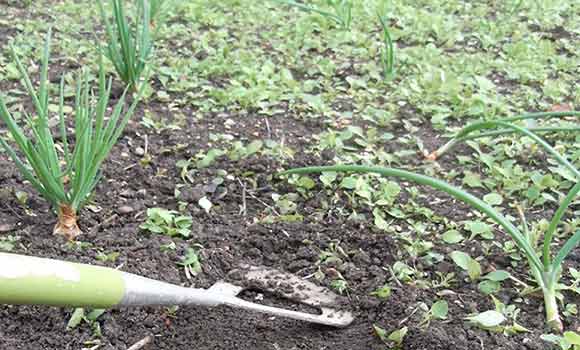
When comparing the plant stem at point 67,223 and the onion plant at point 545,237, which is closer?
the onion plant at point 545,237

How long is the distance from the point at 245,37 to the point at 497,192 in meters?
1.50

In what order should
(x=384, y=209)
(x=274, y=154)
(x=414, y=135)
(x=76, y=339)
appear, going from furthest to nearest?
(x=414, y=135) → (x=274, y=154) → (x=384, y=209) → (x=76, y=339)

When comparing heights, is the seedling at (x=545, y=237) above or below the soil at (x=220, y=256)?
above

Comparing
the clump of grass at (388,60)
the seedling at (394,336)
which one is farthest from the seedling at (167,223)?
the clump of grass at (388,60)

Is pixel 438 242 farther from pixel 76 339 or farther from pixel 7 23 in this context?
pixel 7 23

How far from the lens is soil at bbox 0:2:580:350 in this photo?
1.65 metres

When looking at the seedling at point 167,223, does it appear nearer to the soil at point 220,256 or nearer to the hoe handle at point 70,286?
the soil at point 220,256

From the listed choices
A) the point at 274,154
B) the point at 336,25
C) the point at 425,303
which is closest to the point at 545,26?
the point at 336,25

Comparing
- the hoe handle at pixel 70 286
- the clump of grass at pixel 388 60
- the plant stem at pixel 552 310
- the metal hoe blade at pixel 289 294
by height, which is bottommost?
the metal hoe blade at pixel 289 294

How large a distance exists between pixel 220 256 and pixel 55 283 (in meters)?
0.79

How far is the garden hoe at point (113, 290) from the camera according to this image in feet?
3.63

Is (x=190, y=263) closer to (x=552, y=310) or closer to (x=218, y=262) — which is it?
(x=218, y=262)

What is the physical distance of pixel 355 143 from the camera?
98.7 inches

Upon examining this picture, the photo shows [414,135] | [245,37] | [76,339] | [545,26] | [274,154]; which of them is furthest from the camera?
[545,26]
